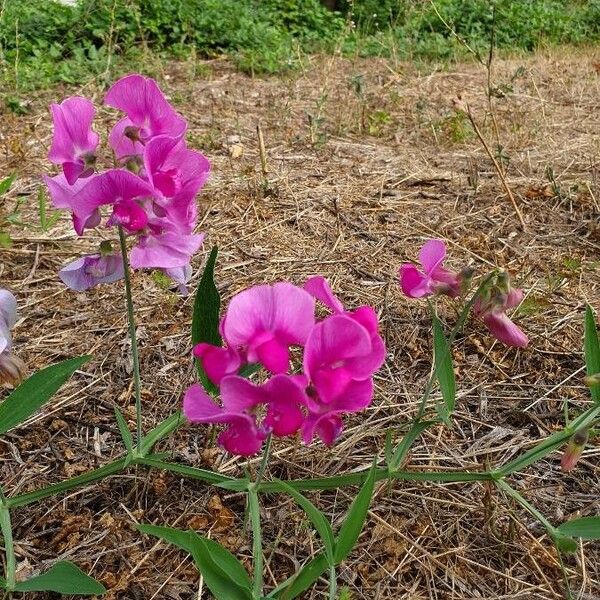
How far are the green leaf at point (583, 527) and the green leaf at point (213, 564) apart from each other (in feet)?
1.67

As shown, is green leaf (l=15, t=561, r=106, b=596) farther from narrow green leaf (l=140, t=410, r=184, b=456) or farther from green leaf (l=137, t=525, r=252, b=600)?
narrow green leaf (l=140, t=410, r=184, b=456)

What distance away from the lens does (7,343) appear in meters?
1.19

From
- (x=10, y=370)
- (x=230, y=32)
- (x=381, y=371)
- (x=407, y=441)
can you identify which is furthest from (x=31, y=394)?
(x=230, y=32)

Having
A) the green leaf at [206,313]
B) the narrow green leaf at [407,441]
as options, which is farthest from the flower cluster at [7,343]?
the narrow green leaf at [407,441]

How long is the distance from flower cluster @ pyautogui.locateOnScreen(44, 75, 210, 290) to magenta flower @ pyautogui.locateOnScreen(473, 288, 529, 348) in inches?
19.2

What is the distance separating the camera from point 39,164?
2939 millimetres

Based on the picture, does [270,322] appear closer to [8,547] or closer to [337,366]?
[337,366]

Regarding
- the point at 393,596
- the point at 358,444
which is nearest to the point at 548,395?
the point at 358,444

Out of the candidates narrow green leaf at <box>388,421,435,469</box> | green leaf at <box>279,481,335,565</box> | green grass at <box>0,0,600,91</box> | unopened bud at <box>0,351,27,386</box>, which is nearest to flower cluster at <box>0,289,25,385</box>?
unopened bud at <box>0,351,27,386</box>

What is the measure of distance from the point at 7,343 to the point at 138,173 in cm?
36

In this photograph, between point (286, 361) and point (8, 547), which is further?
point (8, 547)

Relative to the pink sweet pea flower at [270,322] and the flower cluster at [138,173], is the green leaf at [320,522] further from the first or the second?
the flower cluster at [138,173]

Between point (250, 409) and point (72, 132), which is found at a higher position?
point (72, 132)

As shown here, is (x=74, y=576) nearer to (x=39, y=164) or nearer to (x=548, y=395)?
(x=548, y=395)
